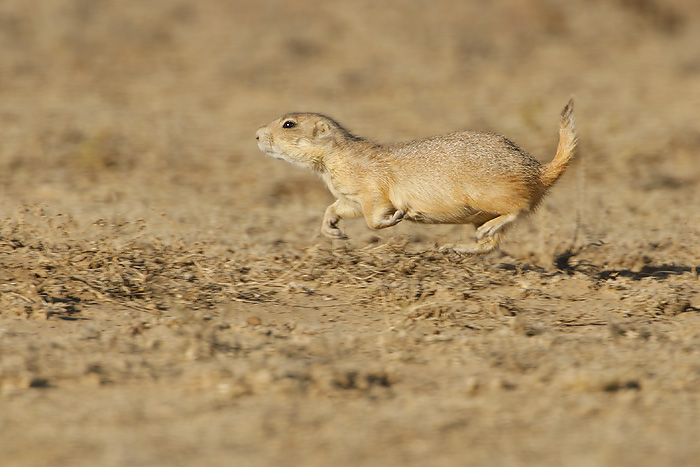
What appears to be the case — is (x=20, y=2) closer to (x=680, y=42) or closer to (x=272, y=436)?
(x=680, y=42)

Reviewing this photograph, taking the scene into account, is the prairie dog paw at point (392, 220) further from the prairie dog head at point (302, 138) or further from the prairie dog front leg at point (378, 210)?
the prairie dog head at point (302, 138)

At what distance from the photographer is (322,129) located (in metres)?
6.16

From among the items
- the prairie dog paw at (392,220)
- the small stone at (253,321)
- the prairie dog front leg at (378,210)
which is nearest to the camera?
the small stone at (253,321)

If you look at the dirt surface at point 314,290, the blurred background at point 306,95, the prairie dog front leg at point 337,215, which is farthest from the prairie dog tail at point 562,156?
the prairie dog front leg at point 337,215

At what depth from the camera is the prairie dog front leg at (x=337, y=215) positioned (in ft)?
19.6

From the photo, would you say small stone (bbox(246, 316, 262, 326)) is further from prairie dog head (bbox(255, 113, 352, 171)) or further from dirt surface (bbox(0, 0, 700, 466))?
prairie dog head (bbox(255, 113, 352, 171))

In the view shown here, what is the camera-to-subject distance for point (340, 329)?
495cm

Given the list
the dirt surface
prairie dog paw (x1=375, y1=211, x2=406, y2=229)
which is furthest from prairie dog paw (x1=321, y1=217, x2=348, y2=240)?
prairie dog paw (x1=375, y1=211, x2=406, y2=229)

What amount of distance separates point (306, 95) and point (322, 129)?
5.70 metres

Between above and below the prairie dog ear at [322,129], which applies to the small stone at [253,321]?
Result: below

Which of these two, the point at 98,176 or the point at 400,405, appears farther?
the point at 98,176

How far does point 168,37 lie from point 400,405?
10.8 meters

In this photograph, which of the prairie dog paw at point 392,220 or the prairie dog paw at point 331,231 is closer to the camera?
the prairie dog paw at point 392,220

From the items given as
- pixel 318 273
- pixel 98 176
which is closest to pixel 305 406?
pixel 318 273
